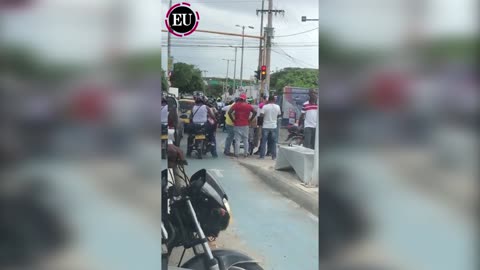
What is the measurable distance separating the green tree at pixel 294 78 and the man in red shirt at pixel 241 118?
0.55ft

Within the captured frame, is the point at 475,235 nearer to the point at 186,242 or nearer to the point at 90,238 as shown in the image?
the point at 186,242

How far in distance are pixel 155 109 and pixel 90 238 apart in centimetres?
72

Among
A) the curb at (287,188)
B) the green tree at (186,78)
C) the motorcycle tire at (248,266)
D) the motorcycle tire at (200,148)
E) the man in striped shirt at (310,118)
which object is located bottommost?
the motorcycle tire at (248,266)

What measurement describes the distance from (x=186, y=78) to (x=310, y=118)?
0.61 m

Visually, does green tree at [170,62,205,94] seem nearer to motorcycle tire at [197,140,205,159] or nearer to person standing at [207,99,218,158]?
person standing at [207,99,218,158]

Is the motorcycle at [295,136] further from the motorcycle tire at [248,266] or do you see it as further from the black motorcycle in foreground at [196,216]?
the motorcycle tire at [248,266]

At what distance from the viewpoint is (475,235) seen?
4.68ft

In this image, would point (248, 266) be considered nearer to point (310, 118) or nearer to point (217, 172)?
point (217, 172)

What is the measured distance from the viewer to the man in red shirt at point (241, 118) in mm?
1778

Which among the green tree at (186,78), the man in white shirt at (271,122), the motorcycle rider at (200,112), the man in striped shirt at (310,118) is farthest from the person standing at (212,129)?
the man in striped shirt at (310,118)

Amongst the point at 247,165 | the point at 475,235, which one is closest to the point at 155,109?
the point at 247,165

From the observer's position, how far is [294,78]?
1633mm

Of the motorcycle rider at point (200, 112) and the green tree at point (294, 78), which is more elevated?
the green tree at point (294, 78)

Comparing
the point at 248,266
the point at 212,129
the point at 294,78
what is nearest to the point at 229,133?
the point at 212,129
